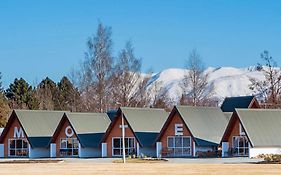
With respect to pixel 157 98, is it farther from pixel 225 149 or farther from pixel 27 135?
pixel 225 149

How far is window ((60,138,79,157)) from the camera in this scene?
230ft

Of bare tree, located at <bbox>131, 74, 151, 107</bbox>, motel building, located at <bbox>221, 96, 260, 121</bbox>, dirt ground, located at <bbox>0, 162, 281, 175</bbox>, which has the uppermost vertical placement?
bare tree, located at <bbox>131, 74, 151, 107</bbox>

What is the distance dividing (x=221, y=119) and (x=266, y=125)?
7.06 m

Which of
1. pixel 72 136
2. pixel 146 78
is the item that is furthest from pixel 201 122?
pixel 146 78

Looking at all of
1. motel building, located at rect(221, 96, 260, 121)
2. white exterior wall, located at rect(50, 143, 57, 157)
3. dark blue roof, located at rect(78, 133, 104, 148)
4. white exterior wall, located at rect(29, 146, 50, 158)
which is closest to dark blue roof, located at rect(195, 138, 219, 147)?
motel building, located at rect(221, 96, 260, 121)

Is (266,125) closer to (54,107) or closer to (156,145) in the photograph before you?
(156,145)

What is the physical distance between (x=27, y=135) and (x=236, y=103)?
2011 cm

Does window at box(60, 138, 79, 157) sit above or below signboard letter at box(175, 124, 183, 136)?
below

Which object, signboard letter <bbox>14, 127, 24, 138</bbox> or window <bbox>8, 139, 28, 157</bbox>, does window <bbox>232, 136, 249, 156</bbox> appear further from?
signboard letter <bbox>14, 127, 24, 138</bbox>

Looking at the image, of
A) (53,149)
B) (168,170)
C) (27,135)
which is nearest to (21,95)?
(27,135)

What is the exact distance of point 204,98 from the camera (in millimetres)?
101875

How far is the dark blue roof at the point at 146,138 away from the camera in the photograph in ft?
215

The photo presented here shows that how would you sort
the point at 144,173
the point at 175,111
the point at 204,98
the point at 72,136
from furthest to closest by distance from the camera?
the point at 204,98 < the point at 72,136 < the point at 175,111 < the point at 144,173

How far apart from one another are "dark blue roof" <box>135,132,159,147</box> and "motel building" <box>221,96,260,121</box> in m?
7.37
